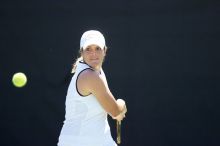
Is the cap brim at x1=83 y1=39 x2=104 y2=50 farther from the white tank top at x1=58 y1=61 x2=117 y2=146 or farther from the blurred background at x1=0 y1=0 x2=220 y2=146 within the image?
the blurred background at x1=0 y1=0 x2=220 y2=146

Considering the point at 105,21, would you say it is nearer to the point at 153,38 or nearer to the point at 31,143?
the point at 153,38

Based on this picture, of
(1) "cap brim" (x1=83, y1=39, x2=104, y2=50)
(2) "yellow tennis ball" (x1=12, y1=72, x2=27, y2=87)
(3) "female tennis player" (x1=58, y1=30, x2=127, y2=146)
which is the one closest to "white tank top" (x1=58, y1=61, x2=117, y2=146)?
(3) "female tennis player" (x1=58, y1=30, x2=127, y2=146)

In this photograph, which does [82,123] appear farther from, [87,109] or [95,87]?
[95,87]

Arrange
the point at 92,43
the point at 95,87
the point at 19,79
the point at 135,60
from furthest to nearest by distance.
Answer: the point at 135,60, the point at 19,79, the point at 92,43, the point at 95,87

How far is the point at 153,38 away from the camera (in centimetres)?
475

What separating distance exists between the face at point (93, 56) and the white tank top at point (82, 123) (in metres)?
0.07

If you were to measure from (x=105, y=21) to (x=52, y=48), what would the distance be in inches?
22.5

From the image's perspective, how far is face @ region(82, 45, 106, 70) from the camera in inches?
114

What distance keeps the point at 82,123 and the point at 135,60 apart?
201cm

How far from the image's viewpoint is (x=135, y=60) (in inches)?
187

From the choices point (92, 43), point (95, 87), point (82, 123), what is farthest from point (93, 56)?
point (82, 123)

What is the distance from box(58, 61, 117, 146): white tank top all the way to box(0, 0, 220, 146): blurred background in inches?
75.8

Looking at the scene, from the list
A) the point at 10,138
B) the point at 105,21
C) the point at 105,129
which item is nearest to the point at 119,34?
the point at 105,21

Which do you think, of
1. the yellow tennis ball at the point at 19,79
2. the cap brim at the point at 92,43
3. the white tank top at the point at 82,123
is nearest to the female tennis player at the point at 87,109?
the white tank top at the point at 82,123
